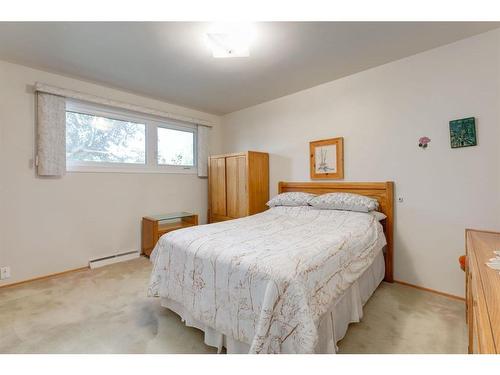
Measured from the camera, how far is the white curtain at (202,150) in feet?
13.7

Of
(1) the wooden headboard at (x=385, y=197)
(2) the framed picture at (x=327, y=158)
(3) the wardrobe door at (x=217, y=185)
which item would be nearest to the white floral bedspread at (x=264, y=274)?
(1) the wooden headboard at (x=385, y=197)

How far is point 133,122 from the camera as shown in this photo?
3.51 metres

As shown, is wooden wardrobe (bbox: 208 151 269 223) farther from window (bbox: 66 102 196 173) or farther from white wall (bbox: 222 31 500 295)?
white wall (bbox: 222 31 500 295)

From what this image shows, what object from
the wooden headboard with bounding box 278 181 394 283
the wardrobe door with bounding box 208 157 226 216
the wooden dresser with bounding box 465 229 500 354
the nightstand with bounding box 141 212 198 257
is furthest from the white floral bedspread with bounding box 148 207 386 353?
the wardrobe door with bounding box 208 157 226 216

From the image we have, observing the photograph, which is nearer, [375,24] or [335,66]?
[375,24]

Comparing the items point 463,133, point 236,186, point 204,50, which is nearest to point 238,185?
point 236,186

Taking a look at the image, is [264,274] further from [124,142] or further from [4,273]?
[124,142]

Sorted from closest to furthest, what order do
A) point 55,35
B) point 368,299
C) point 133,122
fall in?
1. point 55,35
2. point 368,299
3. point 133,122

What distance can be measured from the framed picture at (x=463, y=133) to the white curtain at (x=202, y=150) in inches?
132

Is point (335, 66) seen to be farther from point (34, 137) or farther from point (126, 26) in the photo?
point (34, 137)

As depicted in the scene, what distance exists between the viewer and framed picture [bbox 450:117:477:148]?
210 cm

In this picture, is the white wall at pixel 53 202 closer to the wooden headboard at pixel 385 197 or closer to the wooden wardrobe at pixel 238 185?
the wooden wardrobe at pixel 238 185
